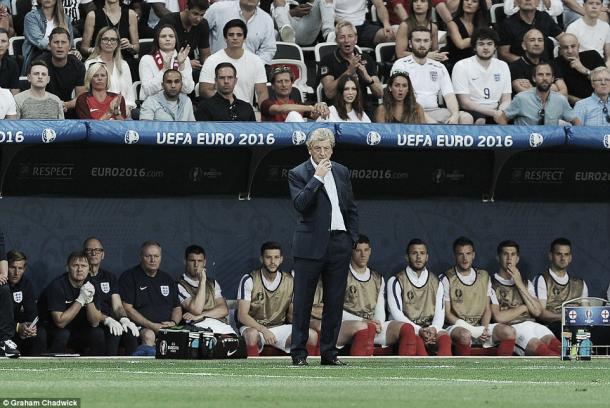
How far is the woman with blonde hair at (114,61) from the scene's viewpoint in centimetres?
1482

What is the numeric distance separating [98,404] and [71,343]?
22.1 feet

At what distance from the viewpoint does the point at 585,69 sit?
16.9 meters

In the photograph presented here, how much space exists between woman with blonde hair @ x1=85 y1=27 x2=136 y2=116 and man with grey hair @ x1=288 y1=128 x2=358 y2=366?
12.9ft

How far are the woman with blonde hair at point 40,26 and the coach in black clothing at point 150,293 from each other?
2.36 metres

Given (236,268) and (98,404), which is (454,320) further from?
(98,404)

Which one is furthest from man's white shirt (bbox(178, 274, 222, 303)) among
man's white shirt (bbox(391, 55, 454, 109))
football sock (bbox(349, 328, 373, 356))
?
man's white shirt (bbox(391, 55, 454, 109))

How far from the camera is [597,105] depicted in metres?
15.6

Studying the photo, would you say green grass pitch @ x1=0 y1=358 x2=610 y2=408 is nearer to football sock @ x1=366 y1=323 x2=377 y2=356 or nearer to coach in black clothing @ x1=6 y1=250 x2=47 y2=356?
coach in black clothing @ x1=6 y1=250 x2=47 y2=356

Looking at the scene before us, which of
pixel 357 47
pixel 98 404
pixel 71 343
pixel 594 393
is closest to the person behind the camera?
pixel 98 404

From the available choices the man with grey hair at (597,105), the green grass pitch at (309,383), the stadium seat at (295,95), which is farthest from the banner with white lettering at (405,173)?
the green grass pitch at (309,383)

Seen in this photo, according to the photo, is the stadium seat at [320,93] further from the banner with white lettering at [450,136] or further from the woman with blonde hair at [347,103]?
the banner with white lettering at [450,136]

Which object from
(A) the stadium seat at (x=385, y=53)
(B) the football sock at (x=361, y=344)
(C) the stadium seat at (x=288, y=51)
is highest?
(A) the stadium seat at (x=385, y=53)

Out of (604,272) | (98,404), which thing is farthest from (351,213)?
(604,272)

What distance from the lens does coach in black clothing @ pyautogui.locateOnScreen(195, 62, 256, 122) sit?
14578 millimetres
